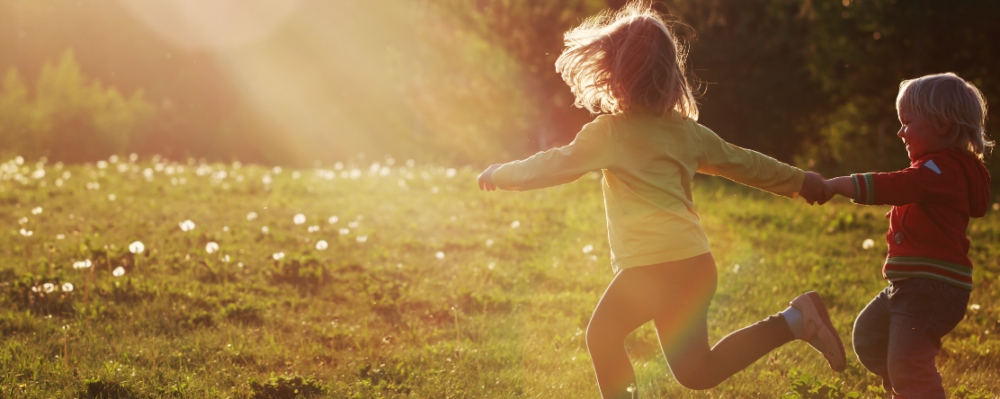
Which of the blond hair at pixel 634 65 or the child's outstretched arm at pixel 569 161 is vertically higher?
the blond hair at pixel 634 65

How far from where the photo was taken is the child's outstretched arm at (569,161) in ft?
9.13

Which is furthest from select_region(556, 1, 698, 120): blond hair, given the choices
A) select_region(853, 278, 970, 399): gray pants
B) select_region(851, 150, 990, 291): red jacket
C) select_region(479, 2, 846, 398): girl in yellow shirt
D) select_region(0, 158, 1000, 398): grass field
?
select_region(0, 158, 1000, 398): grass field

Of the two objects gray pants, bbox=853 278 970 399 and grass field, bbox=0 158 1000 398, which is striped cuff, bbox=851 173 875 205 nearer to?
gray pants, bbox=853 278 970 399

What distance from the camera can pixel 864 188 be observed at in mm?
2818

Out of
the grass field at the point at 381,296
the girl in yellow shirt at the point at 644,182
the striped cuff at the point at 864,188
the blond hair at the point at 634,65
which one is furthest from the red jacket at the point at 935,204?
the blond hair at the point at 634,65

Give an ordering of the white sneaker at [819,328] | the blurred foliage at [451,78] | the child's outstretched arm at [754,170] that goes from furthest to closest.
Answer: the blurred foliage at [451,78] < the white sneaker at [819,328] < the child's outstretched arm at [754,170]

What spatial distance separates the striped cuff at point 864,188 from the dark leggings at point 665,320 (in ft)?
2.22

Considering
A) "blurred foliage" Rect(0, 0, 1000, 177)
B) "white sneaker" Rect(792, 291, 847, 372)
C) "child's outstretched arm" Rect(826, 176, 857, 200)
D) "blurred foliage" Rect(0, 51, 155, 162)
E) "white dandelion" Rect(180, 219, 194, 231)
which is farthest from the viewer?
"blurred foliage" Rect(0, 51, 155, 162)

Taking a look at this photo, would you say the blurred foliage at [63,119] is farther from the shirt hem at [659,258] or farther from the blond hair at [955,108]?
the blond hair at [955,108]

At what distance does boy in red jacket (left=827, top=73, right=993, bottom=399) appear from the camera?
2.72 metres

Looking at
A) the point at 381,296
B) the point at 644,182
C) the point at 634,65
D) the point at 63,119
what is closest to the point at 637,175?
the point at 644,182

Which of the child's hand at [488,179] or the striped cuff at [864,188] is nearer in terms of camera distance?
the striped cuff at [864,188]

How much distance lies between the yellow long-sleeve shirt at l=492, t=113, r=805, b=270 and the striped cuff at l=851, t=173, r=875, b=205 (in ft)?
2.23

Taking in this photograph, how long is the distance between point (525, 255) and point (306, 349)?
10.1 ft
